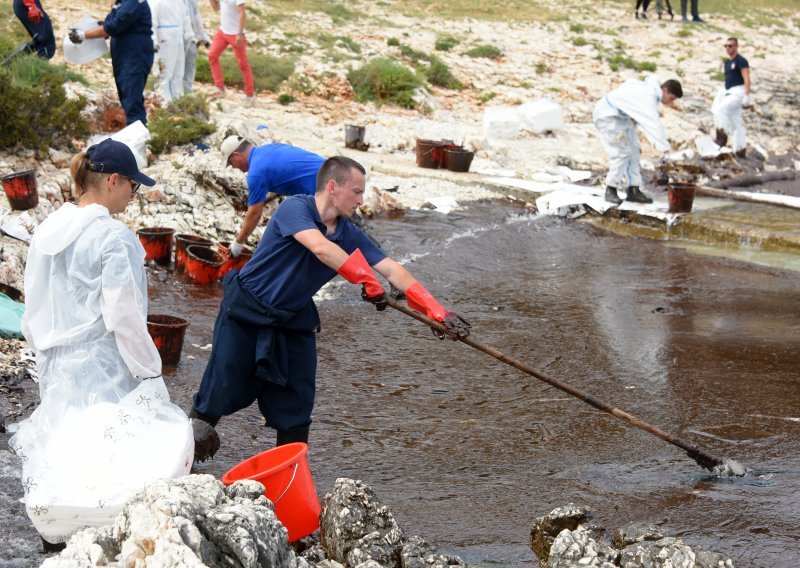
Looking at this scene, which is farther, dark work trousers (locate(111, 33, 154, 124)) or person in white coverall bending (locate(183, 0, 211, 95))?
person in white coverall bending (locate(183, 0, 211, 95))

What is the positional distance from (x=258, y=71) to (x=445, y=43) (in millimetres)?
5723

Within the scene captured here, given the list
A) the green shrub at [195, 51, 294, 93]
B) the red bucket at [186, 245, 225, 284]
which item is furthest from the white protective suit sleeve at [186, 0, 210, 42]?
the red bucket at [186, 245, 225, 284]

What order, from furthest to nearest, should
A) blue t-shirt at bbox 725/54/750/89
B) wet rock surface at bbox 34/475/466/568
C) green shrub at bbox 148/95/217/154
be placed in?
blue t-shirt at bbox 725/54/750/89 < green shrub at bbox 148/95/217/154 < wet rock surface at bbox 34/475/466/568

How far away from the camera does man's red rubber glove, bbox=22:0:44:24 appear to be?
10734mm

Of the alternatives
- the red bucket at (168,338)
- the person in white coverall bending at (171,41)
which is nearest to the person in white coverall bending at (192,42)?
the person in white coverall bending at (171,41)

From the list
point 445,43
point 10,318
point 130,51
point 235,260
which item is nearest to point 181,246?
point 235,260

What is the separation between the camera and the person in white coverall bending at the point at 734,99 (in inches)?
607

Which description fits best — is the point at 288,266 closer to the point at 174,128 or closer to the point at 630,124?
the point at 174,128

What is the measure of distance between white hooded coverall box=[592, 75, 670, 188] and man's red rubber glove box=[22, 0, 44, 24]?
650 cm

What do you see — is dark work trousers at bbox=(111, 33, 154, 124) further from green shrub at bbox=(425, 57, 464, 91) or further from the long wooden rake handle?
green shrub at bbox=(425, 57, 464, 91)

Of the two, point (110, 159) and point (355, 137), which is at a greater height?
point (110, 159)

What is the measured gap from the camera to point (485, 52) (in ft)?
65.0

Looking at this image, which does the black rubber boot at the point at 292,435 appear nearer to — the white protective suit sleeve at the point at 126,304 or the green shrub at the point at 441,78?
the white protective suit sleeve at the point at 126,304

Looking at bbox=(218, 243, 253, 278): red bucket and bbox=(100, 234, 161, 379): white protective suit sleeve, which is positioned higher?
bbox=(100, 234, 161, 379): white protective suit sleeve
